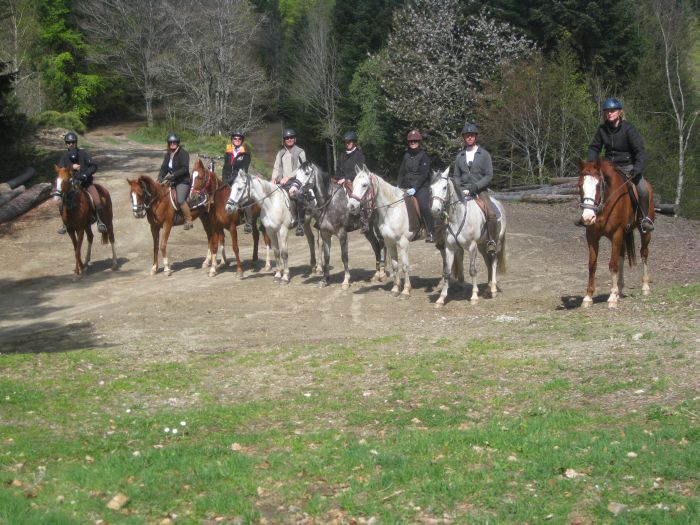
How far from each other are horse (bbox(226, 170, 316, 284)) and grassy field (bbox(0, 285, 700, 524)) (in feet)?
20.3

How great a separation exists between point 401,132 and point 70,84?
29.6m

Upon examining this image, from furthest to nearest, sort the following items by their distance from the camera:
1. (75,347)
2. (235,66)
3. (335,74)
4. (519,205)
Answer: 1. (335,74)
2. (235,66)
3. (519,205)
4. (75,347)

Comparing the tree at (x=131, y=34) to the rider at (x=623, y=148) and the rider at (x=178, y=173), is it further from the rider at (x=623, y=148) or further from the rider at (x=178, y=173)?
the rider at (x=623, y=148)

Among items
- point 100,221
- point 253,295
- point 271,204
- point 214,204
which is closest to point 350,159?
point 271,204

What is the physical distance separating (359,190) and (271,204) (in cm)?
311

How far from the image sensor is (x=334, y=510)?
21.9 ft

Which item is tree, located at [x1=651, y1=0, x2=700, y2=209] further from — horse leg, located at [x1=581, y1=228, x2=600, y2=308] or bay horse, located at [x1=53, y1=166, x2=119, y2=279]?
bay horse, located at [x1=53, y1=166, x2=119, y2=279]

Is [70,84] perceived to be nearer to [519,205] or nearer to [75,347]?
[519,205]

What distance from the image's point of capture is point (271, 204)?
60.2 feet

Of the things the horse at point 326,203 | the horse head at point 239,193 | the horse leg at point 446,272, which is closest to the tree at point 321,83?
the horse head at point 239,193

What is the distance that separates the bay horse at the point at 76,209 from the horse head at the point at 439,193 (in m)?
9.28

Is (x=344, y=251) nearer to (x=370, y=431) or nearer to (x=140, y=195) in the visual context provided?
(x=140, y=195)

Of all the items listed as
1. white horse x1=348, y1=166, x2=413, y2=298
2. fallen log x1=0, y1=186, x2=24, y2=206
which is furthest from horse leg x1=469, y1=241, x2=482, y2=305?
fallen log x1=0, y1=186, x2=24, y2=206

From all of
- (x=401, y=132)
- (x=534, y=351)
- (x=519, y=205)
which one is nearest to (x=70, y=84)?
(x=401, y=132)
